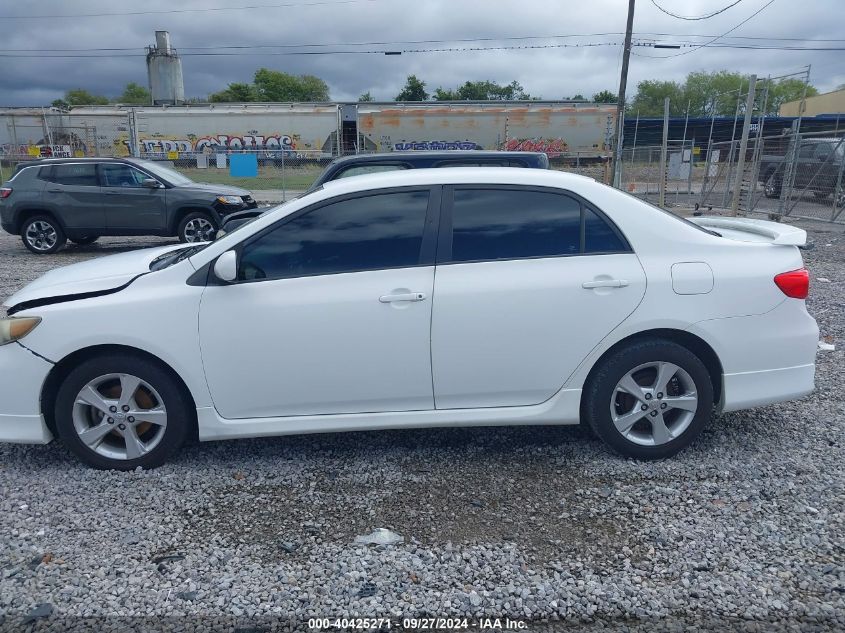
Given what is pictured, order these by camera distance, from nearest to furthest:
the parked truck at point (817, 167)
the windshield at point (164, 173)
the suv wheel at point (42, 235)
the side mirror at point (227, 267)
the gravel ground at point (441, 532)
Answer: the gravel ground at point (441, 532) < the side mirror at point (227, 267) < the suv wheel at point (42, 235) < the windshield at point (164, 173) < the parked truck at point (817, 167)

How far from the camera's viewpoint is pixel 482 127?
32.7 metres

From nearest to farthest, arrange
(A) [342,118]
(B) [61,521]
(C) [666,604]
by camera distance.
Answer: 1. (C) [666,604]
2. (B) [61,521]
3. (A) [342,118]

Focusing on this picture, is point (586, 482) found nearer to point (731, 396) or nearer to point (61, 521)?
point (731, 396)

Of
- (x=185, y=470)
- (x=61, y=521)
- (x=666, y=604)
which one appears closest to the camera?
(x=666, y=604)

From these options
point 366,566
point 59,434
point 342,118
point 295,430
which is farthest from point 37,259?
point 342,118

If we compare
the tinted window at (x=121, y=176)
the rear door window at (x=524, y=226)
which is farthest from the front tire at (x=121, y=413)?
the tinted window at (x=121, y=176)

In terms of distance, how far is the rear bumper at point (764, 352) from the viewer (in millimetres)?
3729

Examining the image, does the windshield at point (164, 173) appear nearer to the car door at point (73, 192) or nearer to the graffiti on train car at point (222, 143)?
the car door at point (73, 192)

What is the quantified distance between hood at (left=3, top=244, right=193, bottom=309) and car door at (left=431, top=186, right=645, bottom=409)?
6.13 ft

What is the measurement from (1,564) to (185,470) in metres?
1.02

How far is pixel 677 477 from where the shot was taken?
3.68 meters

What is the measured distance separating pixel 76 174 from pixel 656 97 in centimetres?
7981

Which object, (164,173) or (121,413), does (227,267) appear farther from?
(164,173)

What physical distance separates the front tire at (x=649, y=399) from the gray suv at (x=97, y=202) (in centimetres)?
967
